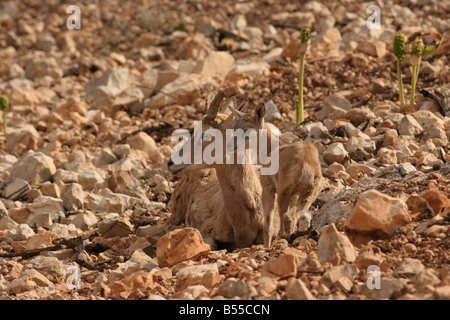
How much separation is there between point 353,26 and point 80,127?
5.38 meters

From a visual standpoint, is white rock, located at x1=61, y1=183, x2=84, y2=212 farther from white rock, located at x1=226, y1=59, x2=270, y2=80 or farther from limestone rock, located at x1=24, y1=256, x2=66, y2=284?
white rock, located at x1=226, y1=59, x2=270, y2=80

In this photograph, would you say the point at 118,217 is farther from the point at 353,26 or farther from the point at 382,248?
the point at 353,26

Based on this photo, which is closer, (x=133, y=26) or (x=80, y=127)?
(x=80, y=127)

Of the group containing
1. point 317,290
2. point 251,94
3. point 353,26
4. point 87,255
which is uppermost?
point 353,26

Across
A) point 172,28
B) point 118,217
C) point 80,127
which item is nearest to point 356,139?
point 118,217

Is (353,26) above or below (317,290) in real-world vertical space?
above

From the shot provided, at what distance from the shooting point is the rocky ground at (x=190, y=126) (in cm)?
503

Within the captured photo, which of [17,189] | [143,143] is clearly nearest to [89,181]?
Result: [17,189]

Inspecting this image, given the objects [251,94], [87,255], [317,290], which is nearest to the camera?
[317,290]

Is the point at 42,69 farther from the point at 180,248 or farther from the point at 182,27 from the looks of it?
the point at 180,248

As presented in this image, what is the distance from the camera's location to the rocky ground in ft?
16.5

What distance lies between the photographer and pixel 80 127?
37.8 feet

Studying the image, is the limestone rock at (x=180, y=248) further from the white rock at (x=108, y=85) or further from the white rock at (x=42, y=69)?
the white rock at (x=42, y=69)

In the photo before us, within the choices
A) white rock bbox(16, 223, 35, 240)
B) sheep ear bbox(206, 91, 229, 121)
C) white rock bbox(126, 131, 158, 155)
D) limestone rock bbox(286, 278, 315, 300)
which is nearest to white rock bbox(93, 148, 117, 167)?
white rock bbox(126, 131, 158, 155)
